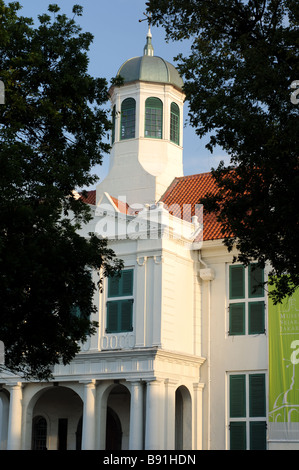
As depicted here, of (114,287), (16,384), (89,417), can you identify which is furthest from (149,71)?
(89,417)

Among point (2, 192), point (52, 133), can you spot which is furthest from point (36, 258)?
point (52, 133)

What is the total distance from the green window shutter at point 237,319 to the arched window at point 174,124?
9.10m

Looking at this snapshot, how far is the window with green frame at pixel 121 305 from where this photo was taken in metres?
28.6

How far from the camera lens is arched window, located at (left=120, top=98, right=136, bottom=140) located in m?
34.5

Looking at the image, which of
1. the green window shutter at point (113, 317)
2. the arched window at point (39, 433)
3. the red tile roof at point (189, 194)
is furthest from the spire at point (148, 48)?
the arched window at point (39, 433)

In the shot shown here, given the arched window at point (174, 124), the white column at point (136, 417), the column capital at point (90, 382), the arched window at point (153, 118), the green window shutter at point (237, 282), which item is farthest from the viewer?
the arched window at point (174, 124)

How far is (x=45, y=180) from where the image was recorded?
17.0 m

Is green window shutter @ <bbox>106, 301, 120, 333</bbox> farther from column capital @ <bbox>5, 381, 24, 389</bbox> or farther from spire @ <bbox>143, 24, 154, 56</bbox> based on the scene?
spire @ <bbox>143, 24, 154, 56</bbox>

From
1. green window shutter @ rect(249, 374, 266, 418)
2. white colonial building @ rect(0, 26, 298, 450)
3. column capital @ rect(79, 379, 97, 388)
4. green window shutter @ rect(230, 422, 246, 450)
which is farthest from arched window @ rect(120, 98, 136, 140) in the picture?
green window shutter @ rect(230, 422, 246, 450)

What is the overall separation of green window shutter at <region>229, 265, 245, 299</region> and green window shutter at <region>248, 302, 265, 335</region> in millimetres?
625

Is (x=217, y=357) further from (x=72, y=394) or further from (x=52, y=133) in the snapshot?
(x=52, y=133)

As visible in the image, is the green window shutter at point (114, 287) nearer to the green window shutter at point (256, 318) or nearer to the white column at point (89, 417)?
the white column at point (89, 417)

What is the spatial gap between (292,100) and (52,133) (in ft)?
18.7

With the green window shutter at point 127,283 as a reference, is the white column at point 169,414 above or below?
below
